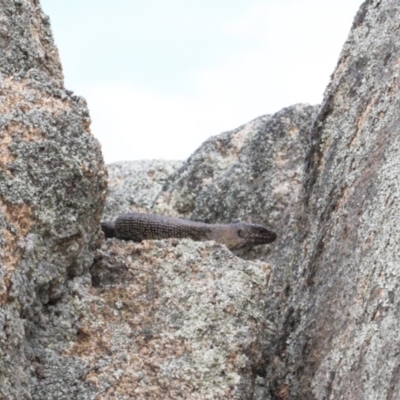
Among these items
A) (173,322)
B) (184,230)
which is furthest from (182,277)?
(184,230)

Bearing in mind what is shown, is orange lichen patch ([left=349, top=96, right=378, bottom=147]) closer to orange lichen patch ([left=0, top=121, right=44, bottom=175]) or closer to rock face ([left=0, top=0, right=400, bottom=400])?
rock face ([left=0, top=0, right=400, bottom=400])

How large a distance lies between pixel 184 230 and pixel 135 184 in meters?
2.55

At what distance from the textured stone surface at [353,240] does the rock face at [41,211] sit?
121cm

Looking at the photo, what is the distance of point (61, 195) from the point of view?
462cm

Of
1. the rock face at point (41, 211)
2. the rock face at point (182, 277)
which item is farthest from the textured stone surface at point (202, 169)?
the rock face at point (41, 211)

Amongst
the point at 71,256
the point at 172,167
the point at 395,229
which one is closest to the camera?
the point at 395,229

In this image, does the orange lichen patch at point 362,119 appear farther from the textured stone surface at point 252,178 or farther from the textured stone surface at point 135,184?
the textured stone surface at point 135,184

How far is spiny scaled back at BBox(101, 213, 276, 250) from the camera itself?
23.6 ft

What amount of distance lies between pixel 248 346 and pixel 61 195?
123cm

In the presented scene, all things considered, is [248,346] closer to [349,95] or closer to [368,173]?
[368,173]

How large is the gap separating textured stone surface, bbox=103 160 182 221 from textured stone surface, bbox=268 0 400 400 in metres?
3.38

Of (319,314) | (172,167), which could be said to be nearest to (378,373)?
(319,314)

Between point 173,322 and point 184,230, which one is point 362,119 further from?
point 184,230

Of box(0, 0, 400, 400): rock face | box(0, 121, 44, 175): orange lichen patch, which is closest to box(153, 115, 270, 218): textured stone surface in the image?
box(0, 0, 400, 400): rock face
